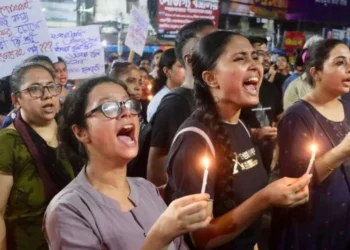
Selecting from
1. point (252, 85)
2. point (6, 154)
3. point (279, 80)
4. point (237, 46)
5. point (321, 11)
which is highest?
point (237, 46)

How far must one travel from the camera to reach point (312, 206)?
261 centimetres

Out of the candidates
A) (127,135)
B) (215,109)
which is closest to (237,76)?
(215,109)

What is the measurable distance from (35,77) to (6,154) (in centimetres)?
55

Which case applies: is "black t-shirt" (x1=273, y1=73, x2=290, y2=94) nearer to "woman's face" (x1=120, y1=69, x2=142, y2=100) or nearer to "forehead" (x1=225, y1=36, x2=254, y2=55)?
"woman's face" (x1=120, y1=69, x2=142, y2=100)

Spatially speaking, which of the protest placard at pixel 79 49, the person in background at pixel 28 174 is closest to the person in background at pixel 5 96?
the protest placard at pixel 79 49

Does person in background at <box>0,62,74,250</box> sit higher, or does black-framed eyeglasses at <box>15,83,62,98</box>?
black-framed eyeglasses at <box>15,83,62,98</box>

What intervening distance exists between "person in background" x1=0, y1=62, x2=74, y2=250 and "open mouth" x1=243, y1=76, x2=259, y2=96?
1.00 metres

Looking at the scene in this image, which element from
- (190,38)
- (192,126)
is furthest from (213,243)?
(190,38)

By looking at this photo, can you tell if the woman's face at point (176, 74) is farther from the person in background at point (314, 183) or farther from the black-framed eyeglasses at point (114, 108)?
the black-framed eyeglasses at point (114, 108)

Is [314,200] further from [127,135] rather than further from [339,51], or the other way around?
[127,135]

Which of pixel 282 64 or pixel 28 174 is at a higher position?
pixel 28 174

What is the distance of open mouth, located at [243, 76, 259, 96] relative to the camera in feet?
6.92

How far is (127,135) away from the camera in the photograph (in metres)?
1.78

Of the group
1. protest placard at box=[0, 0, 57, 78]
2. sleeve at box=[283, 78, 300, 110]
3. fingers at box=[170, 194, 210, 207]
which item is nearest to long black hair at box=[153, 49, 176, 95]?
protest placard at box=[0, 0, 57, 78]
